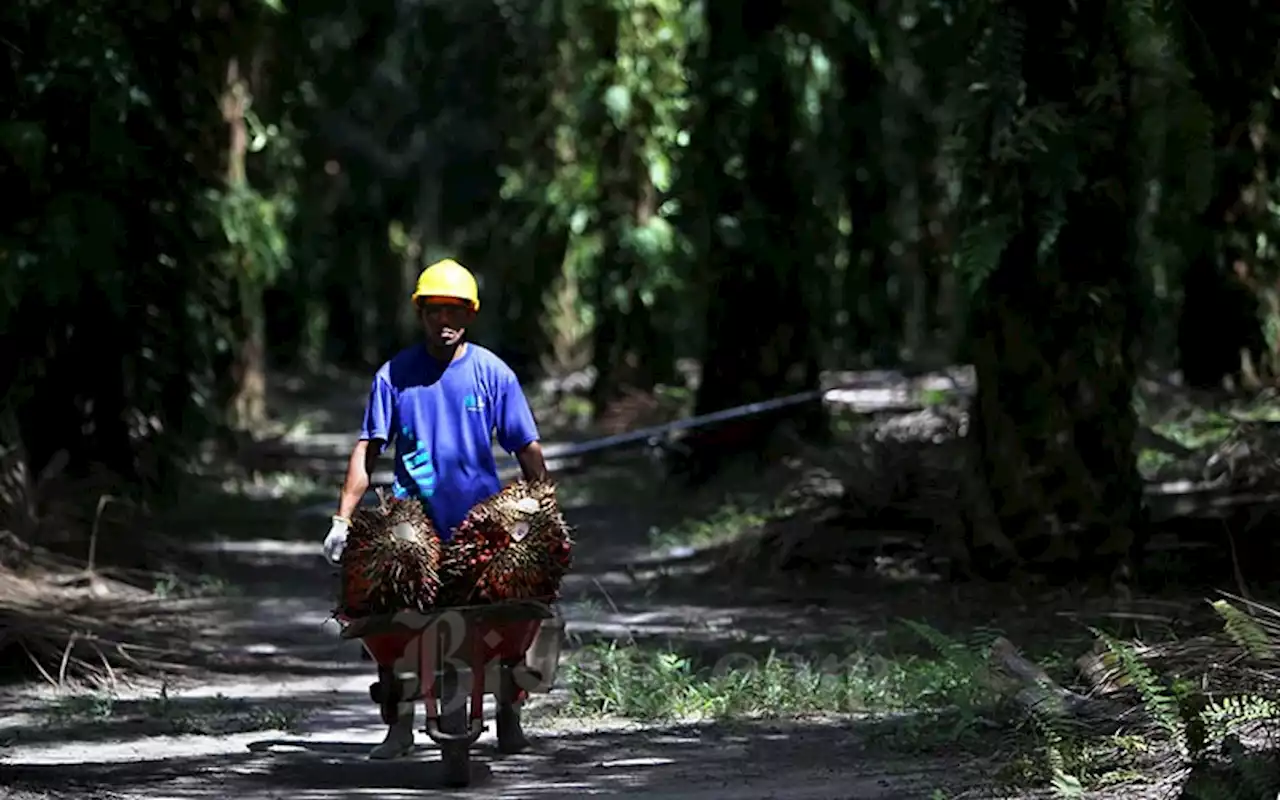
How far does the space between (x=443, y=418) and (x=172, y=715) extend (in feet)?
8.24

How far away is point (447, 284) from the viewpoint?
28.1ft

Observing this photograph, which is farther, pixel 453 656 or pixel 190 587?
pixel 190 587

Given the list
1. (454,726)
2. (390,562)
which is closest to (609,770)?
(454,726)

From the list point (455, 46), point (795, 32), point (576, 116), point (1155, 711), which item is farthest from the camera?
point (455, 46)

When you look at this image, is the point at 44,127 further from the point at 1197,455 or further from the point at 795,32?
the point at 1197,455

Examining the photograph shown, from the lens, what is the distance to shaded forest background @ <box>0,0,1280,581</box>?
1273cm

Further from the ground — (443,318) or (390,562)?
(443,318)

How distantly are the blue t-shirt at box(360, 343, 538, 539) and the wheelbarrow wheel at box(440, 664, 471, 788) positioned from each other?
61 centimetres

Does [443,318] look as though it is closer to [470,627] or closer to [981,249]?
[470,627]

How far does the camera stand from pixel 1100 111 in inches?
500

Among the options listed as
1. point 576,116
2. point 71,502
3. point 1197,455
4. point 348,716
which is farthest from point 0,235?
point 576,116

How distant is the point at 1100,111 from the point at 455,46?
24.1 meters

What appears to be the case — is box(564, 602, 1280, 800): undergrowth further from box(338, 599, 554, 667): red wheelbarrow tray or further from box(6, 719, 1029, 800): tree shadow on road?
box(338, 599, 554, 667): red wheelbarrow tray

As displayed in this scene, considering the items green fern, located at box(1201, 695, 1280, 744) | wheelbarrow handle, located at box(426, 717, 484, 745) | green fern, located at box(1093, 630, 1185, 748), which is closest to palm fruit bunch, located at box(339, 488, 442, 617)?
wheelbarrow handle, located at box(426, 717, 484, 745)
